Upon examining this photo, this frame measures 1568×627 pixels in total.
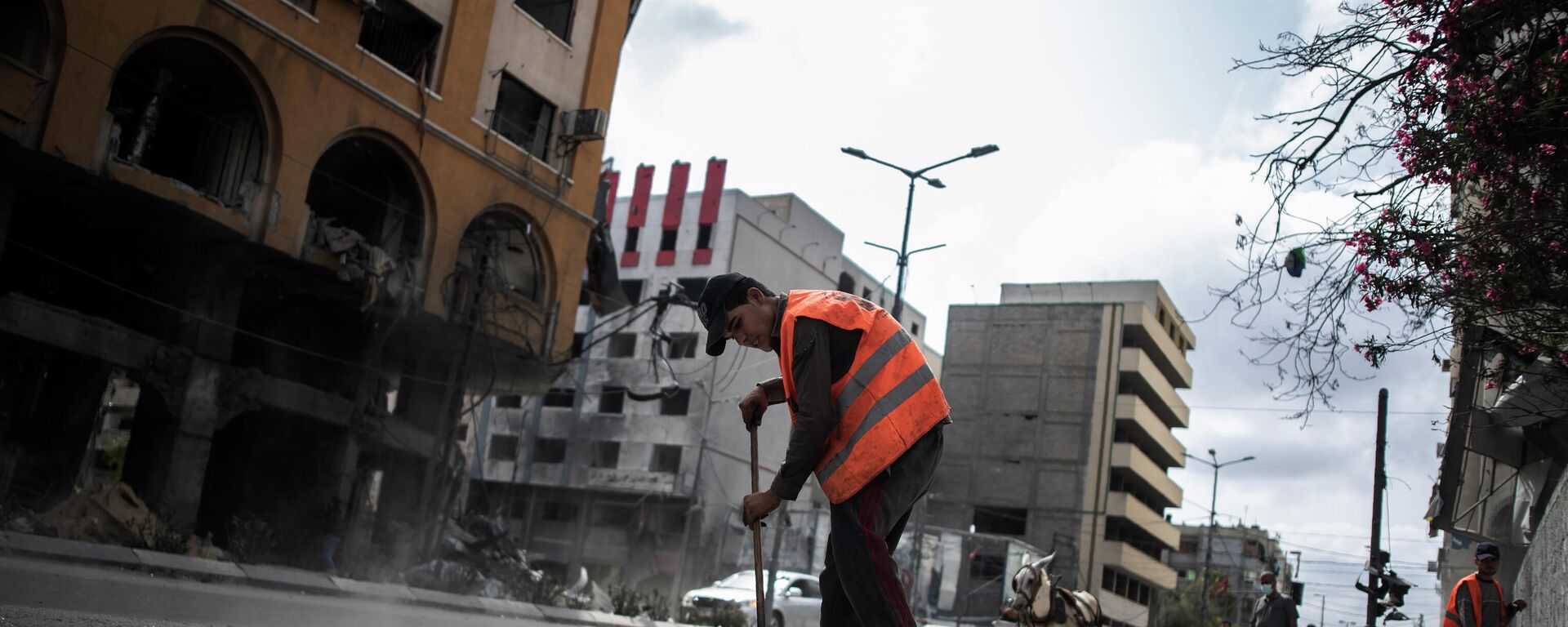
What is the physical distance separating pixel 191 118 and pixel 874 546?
19.8m

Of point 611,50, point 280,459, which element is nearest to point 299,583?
point 280,459

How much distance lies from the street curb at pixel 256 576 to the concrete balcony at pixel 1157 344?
53496mm

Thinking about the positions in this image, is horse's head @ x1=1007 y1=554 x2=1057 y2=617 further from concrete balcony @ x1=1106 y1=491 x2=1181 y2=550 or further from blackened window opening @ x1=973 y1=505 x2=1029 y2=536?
blackened window opening @ x1=973 y1=505 x2=1029 y2=536

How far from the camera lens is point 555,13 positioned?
26.8 metres

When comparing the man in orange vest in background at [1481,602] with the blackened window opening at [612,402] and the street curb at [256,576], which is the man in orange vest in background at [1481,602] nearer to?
the street curb at [256,576]

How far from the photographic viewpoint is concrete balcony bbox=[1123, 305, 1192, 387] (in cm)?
6412

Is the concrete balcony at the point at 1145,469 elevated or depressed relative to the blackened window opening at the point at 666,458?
elevated

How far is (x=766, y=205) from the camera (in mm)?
60812

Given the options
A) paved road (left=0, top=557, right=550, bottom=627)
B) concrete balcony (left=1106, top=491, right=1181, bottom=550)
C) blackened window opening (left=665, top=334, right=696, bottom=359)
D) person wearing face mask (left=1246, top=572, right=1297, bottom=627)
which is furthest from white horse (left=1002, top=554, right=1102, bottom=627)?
concrete balcony (left=1106, top=491, right=1181, bottom=550)

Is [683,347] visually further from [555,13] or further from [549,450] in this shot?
[555,13]

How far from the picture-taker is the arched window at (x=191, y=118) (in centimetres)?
1844

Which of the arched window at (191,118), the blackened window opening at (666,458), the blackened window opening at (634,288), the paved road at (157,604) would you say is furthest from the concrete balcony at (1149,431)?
the paved road at (157,604)

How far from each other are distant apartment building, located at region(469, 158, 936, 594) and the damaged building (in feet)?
76.0

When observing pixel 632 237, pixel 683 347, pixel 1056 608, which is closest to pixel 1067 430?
pixel 683 347
